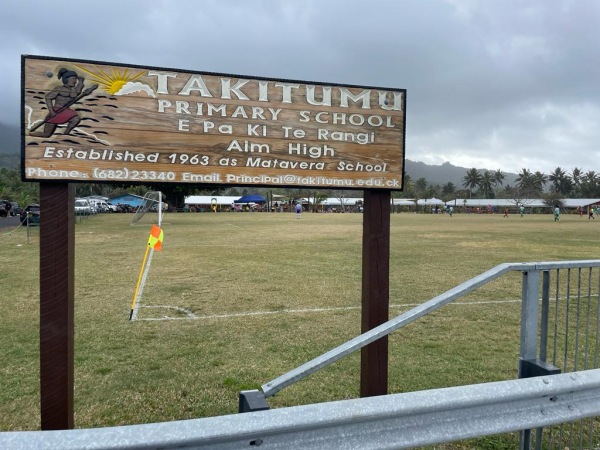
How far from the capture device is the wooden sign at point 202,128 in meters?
3.06

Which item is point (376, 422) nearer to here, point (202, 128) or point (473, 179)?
point (202, 128)

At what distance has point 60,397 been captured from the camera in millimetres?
3244

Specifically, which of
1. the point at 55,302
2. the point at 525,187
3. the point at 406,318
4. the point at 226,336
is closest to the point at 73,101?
the point at 55,302

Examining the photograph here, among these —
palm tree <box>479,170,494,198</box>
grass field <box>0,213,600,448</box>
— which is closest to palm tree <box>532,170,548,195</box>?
palm tree <box>479,170,494,198</box>

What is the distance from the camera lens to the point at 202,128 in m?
3.38

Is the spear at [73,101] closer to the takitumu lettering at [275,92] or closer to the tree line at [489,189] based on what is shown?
the takitumu lettering at [275,92]

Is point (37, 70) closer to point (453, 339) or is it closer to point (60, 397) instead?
point (60, 397)

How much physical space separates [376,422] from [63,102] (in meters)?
2.77

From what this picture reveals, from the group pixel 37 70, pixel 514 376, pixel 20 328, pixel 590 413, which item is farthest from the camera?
pixel 20 328

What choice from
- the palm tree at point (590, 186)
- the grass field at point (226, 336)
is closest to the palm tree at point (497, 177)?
the palm tree at point (590, 186)

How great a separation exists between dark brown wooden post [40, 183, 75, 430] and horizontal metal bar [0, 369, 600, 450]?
2.09 metres

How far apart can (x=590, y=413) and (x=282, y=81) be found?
283 cm

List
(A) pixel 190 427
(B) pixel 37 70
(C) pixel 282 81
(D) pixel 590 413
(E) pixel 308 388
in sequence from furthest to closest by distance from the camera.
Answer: (E) pixel 308 388, (C) pixel 282 81, (B) pixel 37 70, (D) pixel 590 413, (A) pixel 190 427

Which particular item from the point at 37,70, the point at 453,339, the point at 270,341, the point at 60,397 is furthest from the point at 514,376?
the point at 37,70
